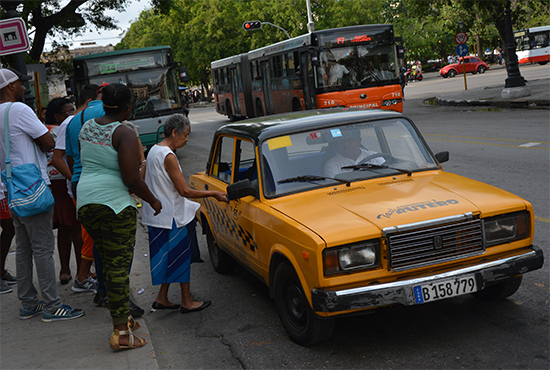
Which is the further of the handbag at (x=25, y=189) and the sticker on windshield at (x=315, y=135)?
the sticker on windshield at (x=315, y=135)

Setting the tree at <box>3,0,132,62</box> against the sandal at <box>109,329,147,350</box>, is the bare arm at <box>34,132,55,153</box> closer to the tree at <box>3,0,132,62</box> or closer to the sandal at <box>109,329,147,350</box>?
the sandal at <box>109,329,147,350</box>

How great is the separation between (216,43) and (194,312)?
5773 cm

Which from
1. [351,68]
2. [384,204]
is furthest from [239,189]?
[351,68]

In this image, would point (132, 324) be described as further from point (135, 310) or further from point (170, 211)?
point (170, 211)

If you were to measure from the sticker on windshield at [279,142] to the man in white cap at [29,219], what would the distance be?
1812 millimetres

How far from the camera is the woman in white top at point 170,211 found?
5047 mm

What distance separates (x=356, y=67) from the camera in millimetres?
18766

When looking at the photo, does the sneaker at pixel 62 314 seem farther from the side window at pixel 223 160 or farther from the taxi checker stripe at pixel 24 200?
the side window at pixel 223 160

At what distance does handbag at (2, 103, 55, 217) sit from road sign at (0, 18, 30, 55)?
9.85ft

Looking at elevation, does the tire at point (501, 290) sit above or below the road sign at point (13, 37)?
below

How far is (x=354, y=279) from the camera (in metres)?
3.83

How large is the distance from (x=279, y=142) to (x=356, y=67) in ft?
47.1

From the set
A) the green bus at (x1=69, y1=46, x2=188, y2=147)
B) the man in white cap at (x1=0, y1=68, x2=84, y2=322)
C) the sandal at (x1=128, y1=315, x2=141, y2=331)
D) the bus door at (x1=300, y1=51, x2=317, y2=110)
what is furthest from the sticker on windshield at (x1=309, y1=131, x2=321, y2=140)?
the bus door at (x1=300, y1=51, x2=317, y2=110)

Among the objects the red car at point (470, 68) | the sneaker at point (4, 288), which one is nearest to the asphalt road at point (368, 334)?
the sneaker at point (4, 288)
